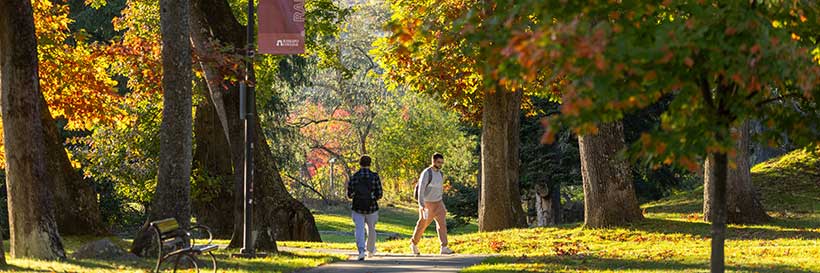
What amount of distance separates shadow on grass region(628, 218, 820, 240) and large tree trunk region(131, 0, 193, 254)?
993 cm

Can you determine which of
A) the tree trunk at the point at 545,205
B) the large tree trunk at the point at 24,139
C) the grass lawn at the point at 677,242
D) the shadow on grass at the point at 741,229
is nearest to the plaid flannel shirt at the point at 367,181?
the grass lawn at the point at 677,242

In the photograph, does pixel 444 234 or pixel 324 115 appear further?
pixel 324 115

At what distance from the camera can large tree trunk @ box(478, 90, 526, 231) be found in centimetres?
2811

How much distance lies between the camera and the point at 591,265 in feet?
56.3

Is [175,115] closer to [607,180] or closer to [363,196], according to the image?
[363,196]

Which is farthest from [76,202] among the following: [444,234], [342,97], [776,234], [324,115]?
[324,115]

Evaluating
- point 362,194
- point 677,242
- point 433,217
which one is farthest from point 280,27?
point 677,242

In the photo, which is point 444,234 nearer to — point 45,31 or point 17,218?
point 17,218

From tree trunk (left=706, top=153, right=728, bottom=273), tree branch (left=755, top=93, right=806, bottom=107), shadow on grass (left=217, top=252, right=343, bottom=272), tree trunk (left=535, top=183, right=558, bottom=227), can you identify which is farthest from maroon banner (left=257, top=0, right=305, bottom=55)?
tree trunk (left=535, top=183, right=558, bottom=227)

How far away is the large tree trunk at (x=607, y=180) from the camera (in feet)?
78.9

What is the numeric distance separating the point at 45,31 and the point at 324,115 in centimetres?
5752

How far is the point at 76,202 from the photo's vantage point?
24625 mm

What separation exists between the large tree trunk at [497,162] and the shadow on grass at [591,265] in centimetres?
952

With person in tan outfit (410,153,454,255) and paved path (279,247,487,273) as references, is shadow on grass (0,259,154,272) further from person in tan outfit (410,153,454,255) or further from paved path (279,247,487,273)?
person in tan outfit (410,153,454,255)
